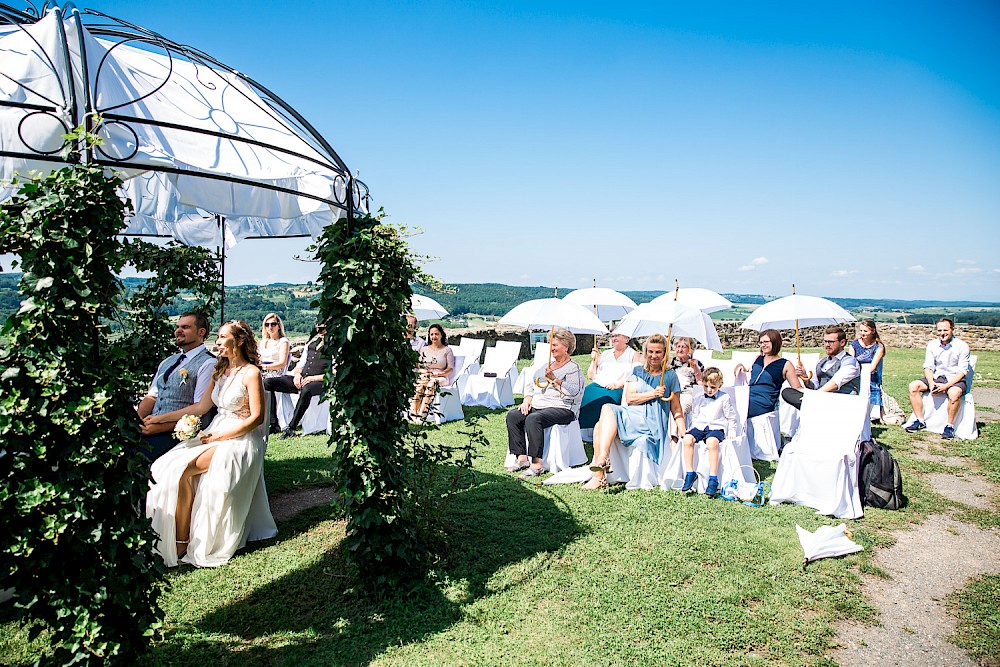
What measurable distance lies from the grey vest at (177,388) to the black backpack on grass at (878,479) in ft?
19.6

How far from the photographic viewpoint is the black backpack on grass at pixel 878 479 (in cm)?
541

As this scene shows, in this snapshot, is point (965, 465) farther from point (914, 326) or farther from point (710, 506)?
point (914, 326)

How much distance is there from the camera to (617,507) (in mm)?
5395

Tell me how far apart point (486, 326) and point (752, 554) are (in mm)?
14503

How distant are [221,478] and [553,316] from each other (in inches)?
179

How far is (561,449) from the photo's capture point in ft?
21.5

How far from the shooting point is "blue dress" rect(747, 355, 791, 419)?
23.2 feet

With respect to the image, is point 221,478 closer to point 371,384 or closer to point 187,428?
point 187,428

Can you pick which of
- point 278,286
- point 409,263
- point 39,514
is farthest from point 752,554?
point 278,286

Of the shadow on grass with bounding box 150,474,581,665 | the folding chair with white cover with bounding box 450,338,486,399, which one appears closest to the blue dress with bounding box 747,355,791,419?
the shadow on grass with bounding box 150,474,581,665

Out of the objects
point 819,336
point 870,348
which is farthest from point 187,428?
point 819,336

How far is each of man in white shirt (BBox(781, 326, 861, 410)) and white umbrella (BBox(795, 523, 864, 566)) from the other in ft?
9.79

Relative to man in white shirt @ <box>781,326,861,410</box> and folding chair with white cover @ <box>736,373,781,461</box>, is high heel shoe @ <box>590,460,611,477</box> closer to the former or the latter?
folding chair with white cover @ <box>736,373,781,461</box>

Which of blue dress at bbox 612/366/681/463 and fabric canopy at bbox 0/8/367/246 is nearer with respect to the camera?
fabric canopy at bbox 0/8/367/246
